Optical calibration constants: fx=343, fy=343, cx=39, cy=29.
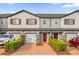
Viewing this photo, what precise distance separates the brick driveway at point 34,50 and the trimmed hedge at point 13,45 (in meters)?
0.18

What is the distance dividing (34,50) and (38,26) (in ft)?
4.74

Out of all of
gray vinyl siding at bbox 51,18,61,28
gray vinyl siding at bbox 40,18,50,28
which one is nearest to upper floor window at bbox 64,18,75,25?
gray vinyl siding at bbox 51,18,61,28

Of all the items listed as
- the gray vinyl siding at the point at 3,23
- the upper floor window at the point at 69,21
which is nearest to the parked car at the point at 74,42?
the upper floor window at the point at 69,21

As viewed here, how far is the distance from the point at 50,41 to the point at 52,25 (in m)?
1.01

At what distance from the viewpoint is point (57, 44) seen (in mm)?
13695

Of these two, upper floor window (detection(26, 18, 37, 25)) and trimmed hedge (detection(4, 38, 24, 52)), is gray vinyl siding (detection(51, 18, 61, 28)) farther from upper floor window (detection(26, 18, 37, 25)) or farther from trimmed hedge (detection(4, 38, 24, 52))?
trimmed hedge (detection(4, 38, 24, 52))

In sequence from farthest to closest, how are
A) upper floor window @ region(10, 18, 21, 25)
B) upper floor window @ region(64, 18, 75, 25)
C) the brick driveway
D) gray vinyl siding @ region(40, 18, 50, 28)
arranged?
gray vinyl siding @ region(40, 18, 50, 28)
upper floor window @ region(10, 18, 21, 25)
upper floor window @ region(64, 18, 75, 25)
the brick driveway

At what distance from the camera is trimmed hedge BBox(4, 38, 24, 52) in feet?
44.2

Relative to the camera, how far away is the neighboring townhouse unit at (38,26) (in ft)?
46.5

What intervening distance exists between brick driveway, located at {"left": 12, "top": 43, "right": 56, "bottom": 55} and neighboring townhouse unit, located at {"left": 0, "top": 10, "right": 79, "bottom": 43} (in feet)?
0.91

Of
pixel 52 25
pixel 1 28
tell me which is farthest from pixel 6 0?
pixel 52 25

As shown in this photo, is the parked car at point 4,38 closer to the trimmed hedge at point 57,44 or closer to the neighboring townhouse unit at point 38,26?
the neighboring townhouse unit at point 38,26

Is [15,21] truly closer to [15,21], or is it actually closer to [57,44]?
[15,21]

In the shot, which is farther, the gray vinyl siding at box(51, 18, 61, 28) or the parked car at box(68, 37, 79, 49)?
the gray vinyl siding at box(51, 18, 61, 28)
